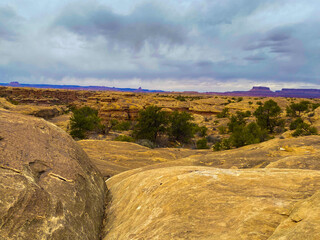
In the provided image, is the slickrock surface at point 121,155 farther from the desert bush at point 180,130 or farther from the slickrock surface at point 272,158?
the desert bush at point 180,130

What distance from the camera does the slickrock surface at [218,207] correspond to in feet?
7.40

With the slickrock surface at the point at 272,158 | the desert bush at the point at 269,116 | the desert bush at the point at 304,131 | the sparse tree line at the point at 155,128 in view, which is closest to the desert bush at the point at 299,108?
the desert bush at the point at 269,116

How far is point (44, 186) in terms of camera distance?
3.37m

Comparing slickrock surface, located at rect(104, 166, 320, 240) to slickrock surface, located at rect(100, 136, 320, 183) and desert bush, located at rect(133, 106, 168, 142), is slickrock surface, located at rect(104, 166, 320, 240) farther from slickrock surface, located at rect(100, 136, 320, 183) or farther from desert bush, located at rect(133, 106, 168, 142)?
desert bush, located at rect(133, 106, 168, 142)

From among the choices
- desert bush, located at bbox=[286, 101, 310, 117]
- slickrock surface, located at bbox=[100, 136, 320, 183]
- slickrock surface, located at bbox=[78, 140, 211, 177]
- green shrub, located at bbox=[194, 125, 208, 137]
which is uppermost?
desert bush, located at bbox=[286, 101, 310, 117]

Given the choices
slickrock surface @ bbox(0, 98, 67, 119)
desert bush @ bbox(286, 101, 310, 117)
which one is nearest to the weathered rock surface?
slickrock surface @ bbox(0, 98, 67, 119)

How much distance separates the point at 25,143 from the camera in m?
4.04

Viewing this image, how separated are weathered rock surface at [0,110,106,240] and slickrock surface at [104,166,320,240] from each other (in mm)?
637

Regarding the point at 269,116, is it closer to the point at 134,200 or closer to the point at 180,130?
the point at 180,130

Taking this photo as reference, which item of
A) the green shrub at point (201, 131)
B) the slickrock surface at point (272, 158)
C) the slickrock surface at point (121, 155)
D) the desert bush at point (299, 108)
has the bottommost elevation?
the green shrub at point (201, 131)

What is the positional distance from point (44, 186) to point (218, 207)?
2902 mm

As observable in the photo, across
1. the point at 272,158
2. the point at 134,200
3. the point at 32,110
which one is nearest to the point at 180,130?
the point at 272,158

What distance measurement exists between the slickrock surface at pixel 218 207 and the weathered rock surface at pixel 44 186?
64 centimetres

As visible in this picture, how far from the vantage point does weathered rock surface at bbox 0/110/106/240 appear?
2.81 meters
